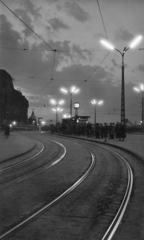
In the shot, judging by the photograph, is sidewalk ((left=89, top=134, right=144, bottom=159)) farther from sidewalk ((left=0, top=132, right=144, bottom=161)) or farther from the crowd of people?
the crowd of people

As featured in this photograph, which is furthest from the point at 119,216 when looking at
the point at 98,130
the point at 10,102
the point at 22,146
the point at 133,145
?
the point at 10,102

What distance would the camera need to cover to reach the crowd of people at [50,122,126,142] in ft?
109

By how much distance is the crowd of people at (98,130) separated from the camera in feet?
109

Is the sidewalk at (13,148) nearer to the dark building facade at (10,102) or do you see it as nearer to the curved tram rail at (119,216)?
the curved tram rail at (119,216)

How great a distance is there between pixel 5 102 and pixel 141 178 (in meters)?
99.7

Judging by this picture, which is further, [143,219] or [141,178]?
[141,178]

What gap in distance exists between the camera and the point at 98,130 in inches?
1529

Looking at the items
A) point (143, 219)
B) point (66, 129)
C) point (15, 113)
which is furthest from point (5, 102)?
point (143, 219)

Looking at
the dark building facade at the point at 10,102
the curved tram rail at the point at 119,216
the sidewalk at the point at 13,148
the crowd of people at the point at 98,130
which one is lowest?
the curved tram rail at the point at 119,216

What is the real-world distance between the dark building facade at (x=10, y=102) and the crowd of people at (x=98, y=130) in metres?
41.5

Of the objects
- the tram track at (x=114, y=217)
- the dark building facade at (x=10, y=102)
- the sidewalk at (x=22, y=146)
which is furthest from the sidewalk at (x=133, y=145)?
the dark building facade at (x=10, y=102)

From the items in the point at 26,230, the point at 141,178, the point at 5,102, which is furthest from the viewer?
the point at 5,102

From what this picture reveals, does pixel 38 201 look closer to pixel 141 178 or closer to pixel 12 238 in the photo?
pixel 12 238

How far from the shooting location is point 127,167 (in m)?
14.4
